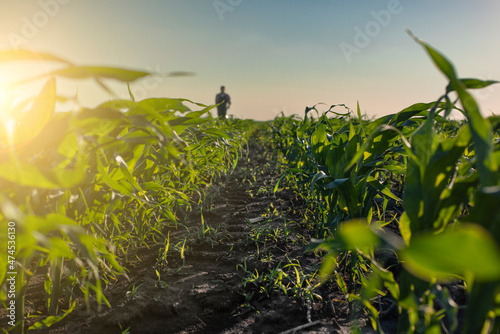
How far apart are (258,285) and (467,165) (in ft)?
3.05

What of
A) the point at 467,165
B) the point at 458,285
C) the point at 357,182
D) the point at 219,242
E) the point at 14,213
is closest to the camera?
the point at 14,213

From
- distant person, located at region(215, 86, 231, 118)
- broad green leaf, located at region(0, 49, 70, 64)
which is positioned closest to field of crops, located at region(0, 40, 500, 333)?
broad green leaf, located at region(0, 49, 70, 64)

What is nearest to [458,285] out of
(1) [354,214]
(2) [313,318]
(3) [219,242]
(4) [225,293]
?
(1) [354,214]

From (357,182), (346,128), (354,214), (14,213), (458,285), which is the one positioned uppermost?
(346,128)

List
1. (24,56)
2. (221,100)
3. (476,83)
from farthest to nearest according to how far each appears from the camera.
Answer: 1. (221,100)
2. (476,83)
3. (24,56)

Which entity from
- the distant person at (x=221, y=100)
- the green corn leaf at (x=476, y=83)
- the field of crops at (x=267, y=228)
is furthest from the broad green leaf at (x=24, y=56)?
the distant person at (x=221, y=100)

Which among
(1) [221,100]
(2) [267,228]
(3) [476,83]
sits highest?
(1) [221,100]

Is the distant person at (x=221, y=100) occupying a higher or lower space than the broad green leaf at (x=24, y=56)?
higher

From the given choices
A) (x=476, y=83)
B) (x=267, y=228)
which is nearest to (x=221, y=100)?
A: (x=267, y=228)

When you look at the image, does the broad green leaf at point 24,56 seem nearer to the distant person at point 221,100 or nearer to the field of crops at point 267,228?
the field of crops at point 267,228

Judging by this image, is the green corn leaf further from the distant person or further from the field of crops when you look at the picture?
the distant person

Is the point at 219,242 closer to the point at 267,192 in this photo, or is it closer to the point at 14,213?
the point at 267,192

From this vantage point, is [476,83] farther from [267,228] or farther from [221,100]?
[221,100]

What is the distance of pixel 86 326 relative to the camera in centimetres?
109
